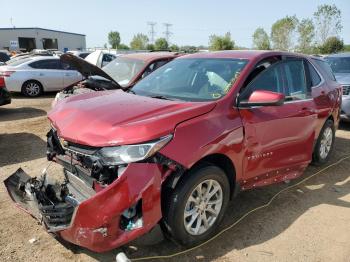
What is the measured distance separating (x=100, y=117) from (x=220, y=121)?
3.75ft

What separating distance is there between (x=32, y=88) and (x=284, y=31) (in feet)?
144

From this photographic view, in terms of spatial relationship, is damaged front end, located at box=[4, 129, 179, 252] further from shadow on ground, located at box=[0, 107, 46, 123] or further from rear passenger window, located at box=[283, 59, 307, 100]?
shadow on ground, located at box=[0, 107, 46, 123]

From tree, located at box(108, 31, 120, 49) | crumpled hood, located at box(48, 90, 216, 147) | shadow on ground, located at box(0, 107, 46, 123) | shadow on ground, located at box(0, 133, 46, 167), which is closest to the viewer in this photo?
crumpled hood, located at box(48, 90, 216, 147)

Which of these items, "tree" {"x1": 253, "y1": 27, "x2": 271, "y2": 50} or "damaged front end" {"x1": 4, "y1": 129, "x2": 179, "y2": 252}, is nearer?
"damaged front end" {"x1": 4, "y1": 129, "x2": 179, "y2": 252}

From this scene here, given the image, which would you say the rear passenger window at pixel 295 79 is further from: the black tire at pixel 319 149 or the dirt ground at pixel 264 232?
the dirt ground at pixel 264 232

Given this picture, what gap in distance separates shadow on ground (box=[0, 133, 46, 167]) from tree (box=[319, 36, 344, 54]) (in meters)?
44.4

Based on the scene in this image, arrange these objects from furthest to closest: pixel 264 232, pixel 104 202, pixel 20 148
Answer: pixel 20 148 → pixel 264 232 → pixel 104 202

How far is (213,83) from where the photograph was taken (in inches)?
166

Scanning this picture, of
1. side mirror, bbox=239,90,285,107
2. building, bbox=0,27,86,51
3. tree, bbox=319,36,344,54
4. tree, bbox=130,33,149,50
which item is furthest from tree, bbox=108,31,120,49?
side mirror, bbox=239,90,285,107

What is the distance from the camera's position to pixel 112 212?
2.92m

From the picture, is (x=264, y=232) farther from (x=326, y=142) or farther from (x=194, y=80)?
(x=326, y=142)

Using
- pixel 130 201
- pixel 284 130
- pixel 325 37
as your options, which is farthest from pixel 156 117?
pixel 325 37

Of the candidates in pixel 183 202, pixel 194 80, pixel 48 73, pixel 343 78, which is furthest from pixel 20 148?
pixel 48 73

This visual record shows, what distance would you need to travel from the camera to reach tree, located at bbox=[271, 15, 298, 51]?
50812mm
